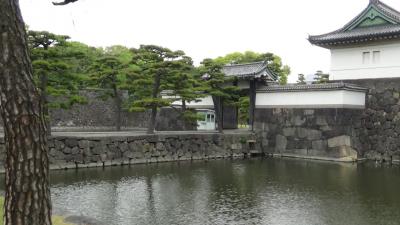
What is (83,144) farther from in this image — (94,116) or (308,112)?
(94,116)

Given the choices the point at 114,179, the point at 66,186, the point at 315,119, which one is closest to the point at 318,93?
the point at 315,119

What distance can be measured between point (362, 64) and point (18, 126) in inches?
726

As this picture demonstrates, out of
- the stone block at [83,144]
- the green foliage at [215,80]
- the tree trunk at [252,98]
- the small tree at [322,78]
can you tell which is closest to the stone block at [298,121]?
the tree trunk at [252,98]

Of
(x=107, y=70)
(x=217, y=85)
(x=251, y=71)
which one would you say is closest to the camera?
(x=107, y=70)

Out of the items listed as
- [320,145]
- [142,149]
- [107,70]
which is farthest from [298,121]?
[107,70]

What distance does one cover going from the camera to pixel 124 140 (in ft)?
49.8

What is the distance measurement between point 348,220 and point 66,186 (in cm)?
668

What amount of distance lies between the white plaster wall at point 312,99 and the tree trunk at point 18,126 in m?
16.5

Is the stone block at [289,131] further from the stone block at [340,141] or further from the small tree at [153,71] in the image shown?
the small tree at [153,71]

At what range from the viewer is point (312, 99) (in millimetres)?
18844

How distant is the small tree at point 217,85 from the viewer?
63.2 feet

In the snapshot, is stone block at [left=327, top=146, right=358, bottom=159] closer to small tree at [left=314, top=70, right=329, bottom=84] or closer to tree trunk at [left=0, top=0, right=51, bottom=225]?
small tree at [left=314, top=70, right=329, bottom=84]

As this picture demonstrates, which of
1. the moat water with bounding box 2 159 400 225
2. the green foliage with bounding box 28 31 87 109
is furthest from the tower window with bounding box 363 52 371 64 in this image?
the green foliage with bounding box 28 31 87 109

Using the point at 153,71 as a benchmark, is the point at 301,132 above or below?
below
